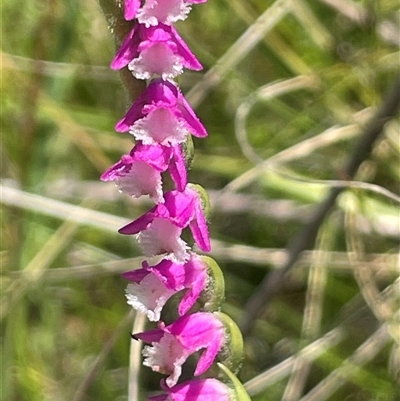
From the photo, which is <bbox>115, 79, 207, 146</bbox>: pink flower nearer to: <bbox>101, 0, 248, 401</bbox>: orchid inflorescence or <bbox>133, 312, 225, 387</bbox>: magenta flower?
<bbox>101, 0, 248, 401</bbox>: orchid inflorescence

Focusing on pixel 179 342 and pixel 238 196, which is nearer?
pixel 179 342

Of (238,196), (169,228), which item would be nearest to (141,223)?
(169,228)

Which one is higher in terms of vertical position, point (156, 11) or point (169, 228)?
point (156, 11)

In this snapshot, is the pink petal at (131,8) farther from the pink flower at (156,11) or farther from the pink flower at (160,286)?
the pink flower at (160,286)

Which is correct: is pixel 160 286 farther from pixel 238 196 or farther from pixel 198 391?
pixel 238 196

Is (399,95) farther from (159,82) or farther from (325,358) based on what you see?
(159,82)

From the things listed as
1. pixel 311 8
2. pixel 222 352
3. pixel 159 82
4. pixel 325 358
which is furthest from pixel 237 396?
pixel 311 8

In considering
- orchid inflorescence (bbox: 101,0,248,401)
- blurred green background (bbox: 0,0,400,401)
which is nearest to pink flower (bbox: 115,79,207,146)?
orchid inflorescence (bbox: 101,0,248,401)

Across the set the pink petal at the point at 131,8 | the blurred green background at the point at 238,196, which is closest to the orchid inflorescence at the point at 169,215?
the pink petal at the point at 131,8
